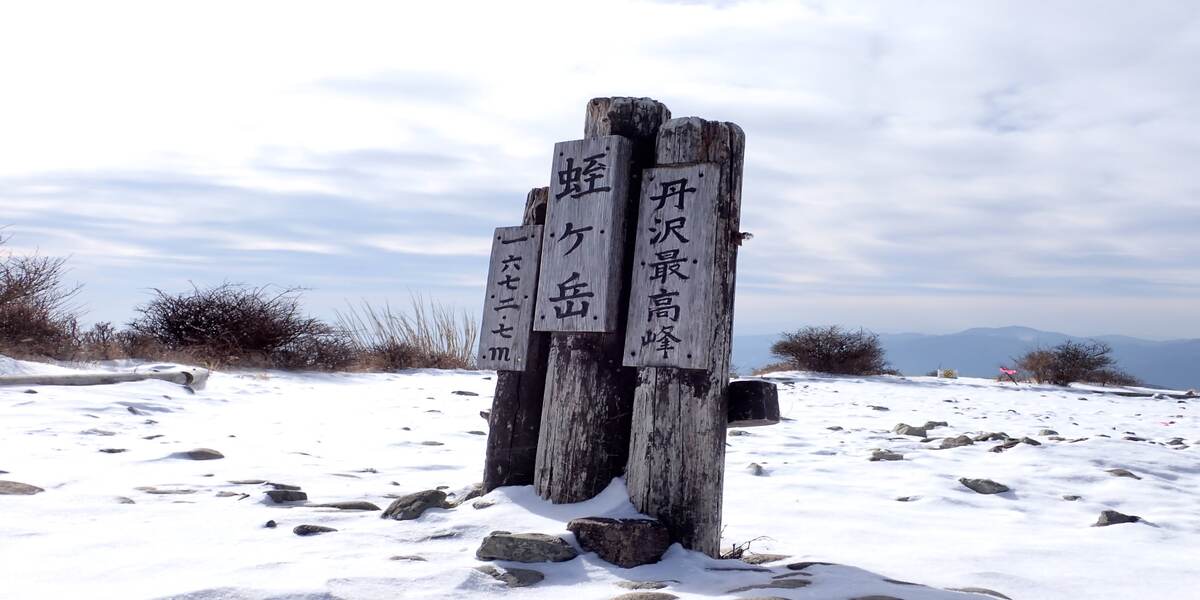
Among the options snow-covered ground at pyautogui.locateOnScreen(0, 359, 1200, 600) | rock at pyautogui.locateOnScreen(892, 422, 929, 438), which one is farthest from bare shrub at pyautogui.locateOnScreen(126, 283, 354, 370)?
rock at pyautogui.locateOnScreen(892, 422, 929, 438)

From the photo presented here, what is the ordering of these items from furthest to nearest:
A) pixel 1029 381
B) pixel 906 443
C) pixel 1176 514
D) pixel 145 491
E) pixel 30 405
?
pixel 1029 381, pixel 906 443, pixel 30 405, pixel 1176 514, pixel 145 491

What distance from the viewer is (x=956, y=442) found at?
22.5ft

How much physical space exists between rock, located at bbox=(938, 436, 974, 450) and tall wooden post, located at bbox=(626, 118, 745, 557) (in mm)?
→ 3950

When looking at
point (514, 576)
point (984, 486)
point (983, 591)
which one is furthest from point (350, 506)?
point (984, 486)

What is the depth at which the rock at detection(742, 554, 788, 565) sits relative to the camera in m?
3.52

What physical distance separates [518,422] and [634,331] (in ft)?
2.68

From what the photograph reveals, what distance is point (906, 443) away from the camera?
7.09 metres

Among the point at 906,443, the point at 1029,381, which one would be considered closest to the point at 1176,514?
the point at 906,443

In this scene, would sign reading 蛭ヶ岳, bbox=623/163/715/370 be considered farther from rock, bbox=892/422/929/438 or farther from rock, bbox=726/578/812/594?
rock, bbox=892/422/929/438

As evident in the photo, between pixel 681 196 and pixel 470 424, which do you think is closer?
pixel 681 196

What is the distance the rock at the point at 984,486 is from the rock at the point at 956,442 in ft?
5.22

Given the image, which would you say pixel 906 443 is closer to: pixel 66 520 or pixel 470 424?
pixel 470 424

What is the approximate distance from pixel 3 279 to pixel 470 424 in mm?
6576

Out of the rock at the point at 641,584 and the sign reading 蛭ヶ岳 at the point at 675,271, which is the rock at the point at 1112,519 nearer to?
A: the sign reading 蛭ヶ岳 at the point at 675,271
